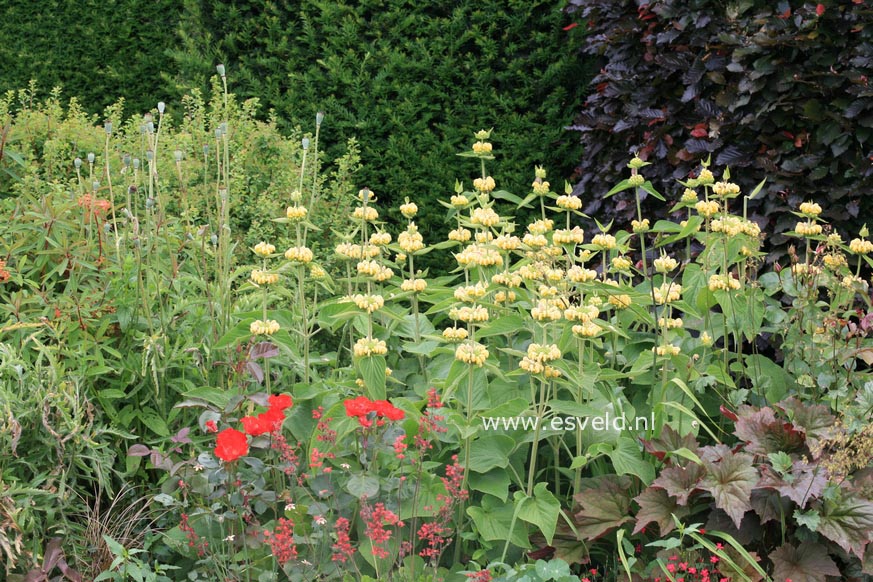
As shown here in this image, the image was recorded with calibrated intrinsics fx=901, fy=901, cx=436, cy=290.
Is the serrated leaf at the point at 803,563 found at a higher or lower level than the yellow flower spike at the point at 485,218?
lower

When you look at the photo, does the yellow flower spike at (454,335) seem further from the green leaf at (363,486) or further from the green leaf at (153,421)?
the green leaf at (153,421)

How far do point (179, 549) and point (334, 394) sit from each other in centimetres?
70

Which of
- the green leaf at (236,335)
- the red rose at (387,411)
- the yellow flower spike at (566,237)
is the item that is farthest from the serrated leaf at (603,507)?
the green leaf at (236,335)

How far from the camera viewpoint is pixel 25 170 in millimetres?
4645

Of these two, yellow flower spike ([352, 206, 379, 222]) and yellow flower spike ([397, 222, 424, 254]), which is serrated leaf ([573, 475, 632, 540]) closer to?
yellow flower spike ([397, 222, 424, 254])

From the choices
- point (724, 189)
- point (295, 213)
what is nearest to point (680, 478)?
point (724, 189)

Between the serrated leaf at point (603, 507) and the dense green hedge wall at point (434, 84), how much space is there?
11.4 ft

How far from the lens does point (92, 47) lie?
375 inches

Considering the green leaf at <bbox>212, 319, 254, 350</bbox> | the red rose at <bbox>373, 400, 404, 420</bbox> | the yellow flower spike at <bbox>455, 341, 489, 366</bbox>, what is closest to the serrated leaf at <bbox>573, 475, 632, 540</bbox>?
the yellow flower spike at <bbox>455, 341, 489, 366</bbox>

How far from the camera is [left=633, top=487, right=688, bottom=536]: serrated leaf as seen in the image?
269cm

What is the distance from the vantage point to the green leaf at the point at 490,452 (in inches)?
112

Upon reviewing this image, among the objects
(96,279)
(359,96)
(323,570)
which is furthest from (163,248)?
(359,96)

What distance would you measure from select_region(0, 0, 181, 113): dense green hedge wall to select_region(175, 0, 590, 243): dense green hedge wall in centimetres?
360

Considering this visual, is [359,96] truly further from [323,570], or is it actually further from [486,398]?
[323,570]
